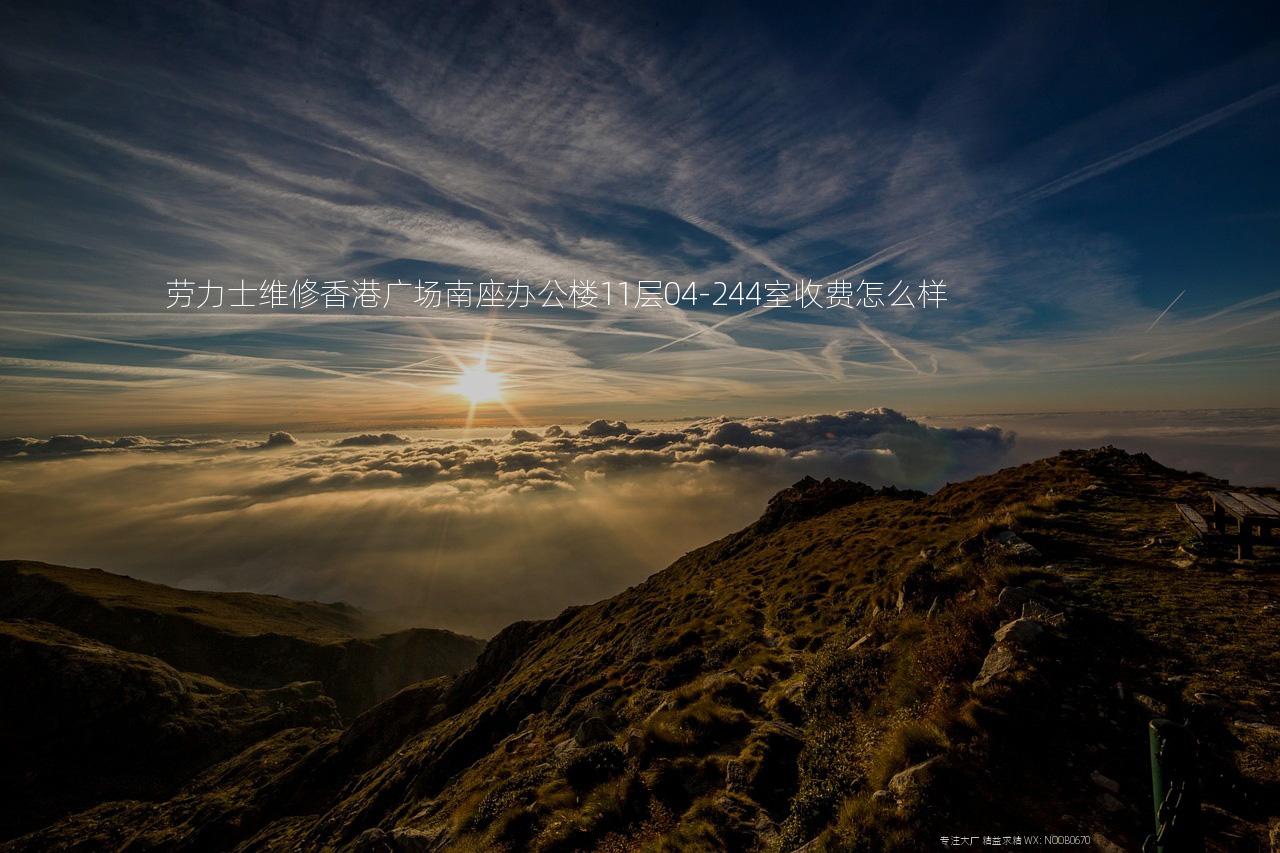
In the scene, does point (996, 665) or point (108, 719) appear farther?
point (108, 719)

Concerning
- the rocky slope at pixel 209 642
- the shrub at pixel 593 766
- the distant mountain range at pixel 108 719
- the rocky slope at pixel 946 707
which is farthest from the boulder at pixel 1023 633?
the rocky slope at pixel 209 642

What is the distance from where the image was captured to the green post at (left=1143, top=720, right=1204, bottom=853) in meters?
4.52

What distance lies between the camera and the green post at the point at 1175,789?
4516 mm

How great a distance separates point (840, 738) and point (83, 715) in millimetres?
161645

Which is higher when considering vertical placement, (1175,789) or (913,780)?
(1175,789)

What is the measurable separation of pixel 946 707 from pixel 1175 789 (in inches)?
146

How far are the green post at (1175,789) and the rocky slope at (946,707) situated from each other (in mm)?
1483

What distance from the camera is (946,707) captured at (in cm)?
817

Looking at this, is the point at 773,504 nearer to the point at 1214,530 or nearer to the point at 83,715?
the point at 1214,530

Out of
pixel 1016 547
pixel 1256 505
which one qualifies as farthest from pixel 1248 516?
pixel 1016 547

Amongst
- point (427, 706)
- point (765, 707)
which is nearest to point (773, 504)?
point (765, 707)

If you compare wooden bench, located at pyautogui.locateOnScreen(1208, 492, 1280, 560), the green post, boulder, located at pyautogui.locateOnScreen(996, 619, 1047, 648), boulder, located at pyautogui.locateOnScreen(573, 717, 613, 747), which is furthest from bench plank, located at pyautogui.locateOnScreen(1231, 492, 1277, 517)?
boulder, located at pyautogui.locateOnScreen(573, 717, 613, 747)

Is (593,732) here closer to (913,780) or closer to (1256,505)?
(913,780)

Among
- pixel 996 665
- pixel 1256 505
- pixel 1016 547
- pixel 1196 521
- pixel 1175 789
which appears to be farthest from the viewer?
pixel 1016 547
